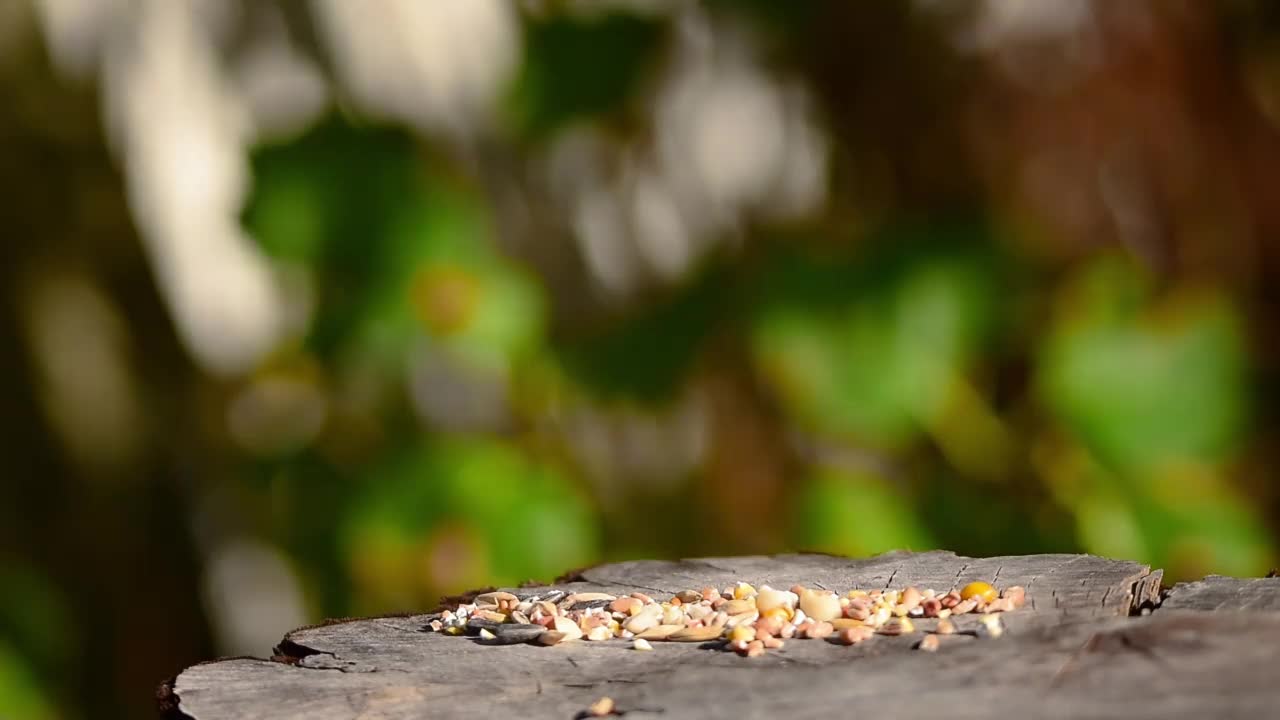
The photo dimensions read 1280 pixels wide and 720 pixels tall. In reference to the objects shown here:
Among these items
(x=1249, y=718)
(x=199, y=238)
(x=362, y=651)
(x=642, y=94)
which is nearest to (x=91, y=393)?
(x=199, y=238)

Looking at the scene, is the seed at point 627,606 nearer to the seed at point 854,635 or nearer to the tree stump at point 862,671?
the tree stump at point 862,671

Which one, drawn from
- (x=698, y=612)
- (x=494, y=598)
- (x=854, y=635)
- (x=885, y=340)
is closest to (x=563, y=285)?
(x=885, y=340)

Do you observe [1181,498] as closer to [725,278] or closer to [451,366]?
[725,278]

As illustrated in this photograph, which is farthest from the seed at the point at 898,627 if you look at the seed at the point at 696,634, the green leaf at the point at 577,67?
the green leaf at the point at 577,67

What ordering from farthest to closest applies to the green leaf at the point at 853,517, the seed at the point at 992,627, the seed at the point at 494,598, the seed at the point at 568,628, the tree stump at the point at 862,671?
the green leaf at the point at 853,517
the seed at the point at 494,598
the seed at the point at 568,628
the seed at the point at 992,627
the tree stump at the point at 862,671

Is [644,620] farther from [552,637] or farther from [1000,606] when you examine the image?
[1000,606]

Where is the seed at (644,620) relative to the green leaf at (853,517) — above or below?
above

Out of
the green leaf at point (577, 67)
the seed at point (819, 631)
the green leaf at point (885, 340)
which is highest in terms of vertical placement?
the green leaf at point (577, 67)
